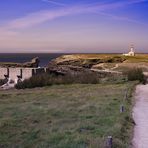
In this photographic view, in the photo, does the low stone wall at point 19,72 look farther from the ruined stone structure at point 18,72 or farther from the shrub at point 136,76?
the shrub at point 136,76

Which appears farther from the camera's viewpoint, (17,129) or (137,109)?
(137,109)

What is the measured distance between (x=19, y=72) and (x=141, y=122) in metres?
28.6

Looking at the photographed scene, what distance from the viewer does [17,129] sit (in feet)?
39.6

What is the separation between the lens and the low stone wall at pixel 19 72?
38.8 m

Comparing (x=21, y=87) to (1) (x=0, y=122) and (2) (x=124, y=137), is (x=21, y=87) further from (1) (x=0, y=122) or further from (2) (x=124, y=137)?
(2) (x=124, y=137)

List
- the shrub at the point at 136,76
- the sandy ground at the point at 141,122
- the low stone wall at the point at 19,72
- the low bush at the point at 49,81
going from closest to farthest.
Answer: the sandy ground at the point at 141,122, the low bush at the point at 49,81, the shrub at the point at 136,76, the low stone wall at the point at 19,72

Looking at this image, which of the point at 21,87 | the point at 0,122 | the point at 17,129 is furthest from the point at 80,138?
the point at 21,87

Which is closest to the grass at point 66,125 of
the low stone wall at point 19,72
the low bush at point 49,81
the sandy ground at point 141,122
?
the sandy ground at point 141,122

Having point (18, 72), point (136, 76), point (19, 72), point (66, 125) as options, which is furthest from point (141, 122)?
point (18, 72)

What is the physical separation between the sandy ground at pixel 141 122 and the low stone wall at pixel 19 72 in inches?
749

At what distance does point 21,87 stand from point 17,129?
1984cm

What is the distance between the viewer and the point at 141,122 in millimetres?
13391

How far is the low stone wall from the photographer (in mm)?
38812

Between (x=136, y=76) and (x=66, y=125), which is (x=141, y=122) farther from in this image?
(x=136, y=76)
